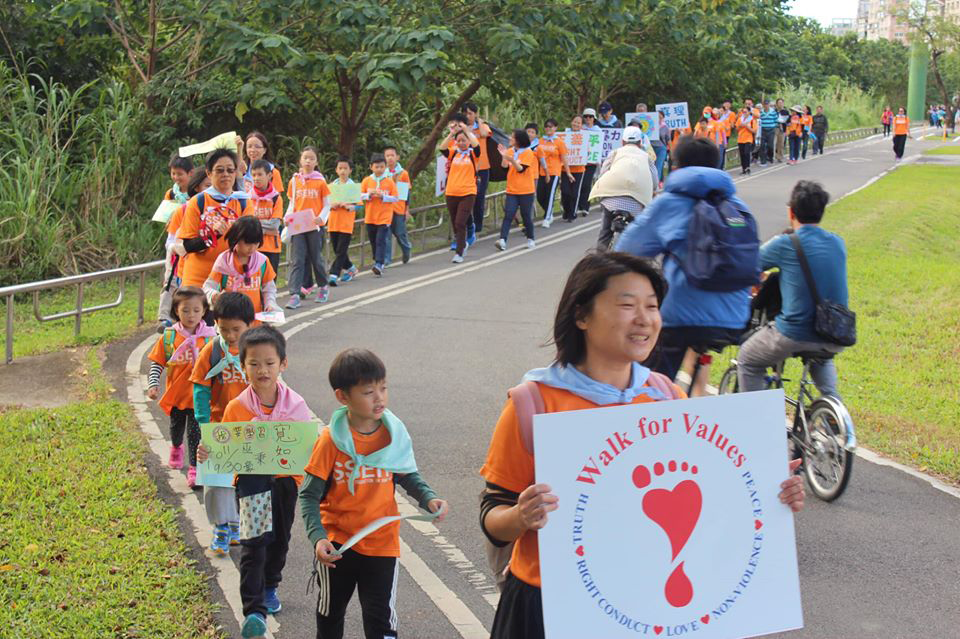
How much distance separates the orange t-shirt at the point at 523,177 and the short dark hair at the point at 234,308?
11.9m

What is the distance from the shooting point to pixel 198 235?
29.9ft

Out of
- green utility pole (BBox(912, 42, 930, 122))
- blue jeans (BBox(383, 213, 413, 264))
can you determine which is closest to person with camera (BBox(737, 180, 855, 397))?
blue jeans (BBox(383, 213, 413, 264))

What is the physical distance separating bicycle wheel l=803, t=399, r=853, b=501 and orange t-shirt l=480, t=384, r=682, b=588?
4.07 m

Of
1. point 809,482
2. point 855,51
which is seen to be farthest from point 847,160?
point 855,51

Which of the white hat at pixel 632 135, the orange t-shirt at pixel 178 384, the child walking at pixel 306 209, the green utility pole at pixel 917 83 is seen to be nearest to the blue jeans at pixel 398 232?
the child walking at pixel 306 209

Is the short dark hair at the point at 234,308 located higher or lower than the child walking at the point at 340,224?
higher

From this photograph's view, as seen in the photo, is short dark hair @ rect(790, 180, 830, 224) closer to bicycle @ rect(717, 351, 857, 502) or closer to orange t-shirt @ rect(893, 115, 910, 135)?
bicycle @ rect(717, 351, 857, 502)

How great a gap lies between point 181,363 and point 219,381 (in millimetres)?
971

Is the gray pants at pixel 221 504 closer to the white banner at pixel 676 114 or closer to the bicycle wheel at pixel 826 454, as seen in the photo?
the bicycle wheel at pixel 826 454

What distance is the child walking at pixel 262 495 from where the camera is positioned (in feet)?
17.5

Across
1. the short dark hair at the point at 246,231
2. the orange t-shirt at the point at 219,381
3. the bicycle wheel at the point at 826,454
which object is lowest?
the bicycle wheel at the point at 826,454

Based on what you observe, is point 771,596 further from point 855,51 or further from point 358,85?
point 855,51

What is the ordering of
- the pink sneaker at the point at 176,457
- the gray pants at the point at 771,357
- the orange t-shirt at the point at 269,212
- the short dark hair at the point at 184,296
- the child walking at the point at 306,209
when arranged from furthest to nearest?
the child walking at the point at 306,209 → the orange t-shirt at the point at 269,212 → the pink sneaker at the point at 176,457 → the short dark hair at the point at 184,296 → the gray pants at the point at 771,357

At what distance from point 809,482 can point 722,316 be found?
136 centimetres
